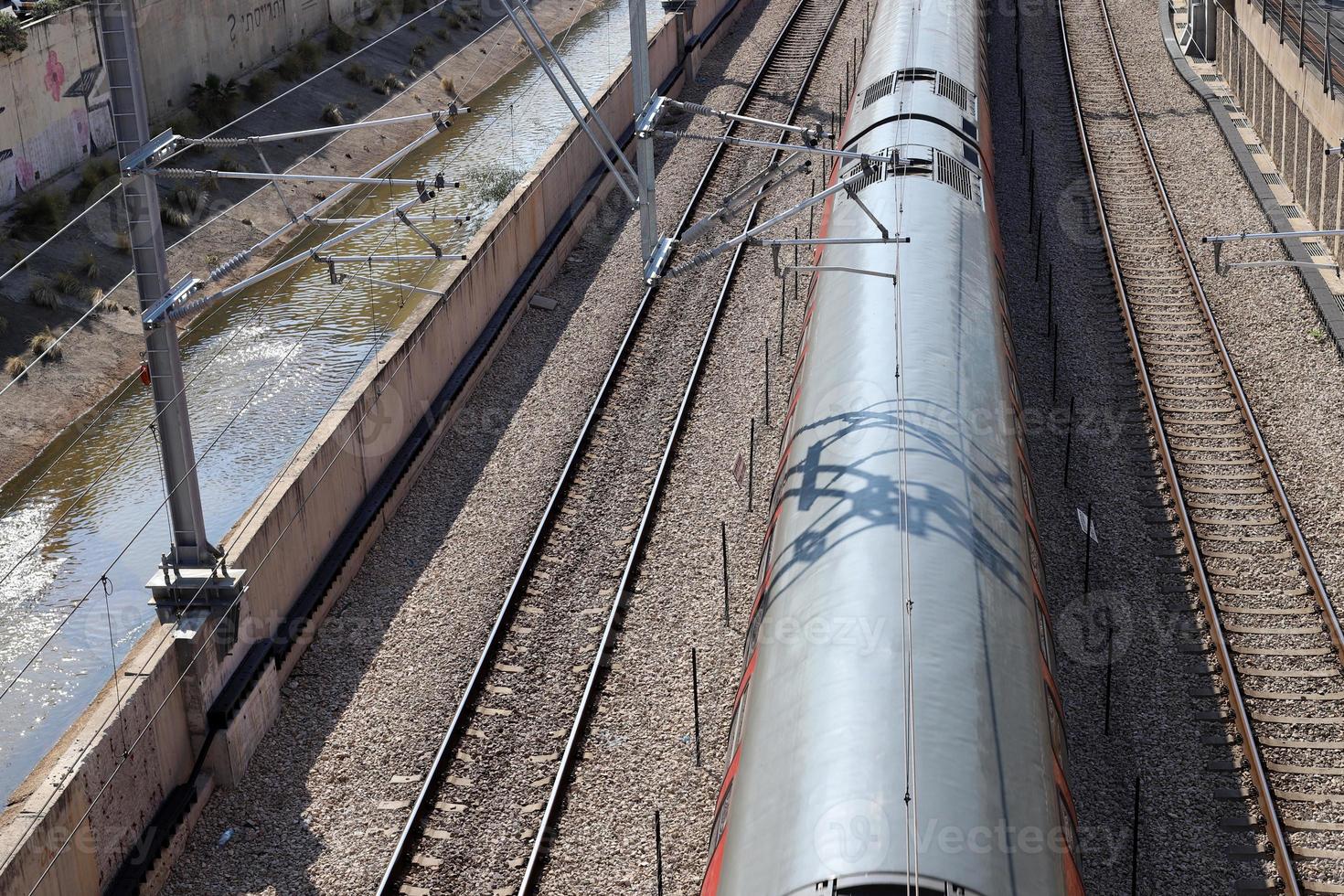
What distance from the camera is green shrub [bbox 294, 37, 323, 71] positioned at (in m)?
44.0

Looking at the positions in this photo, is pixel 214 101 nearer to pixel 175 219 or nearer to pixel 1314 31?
pixel 175 219

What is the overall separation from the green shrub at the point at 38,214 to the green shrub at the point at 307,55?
1455cm

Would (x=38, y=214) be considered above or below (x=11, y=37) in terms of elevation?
below

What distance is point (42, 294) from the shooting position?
27.9 m

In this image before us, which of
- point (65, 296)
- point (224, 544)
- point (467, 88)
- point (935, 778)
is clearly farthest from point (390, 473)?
point (467, 88)

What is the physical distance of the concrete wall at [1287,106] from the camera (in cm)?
2507

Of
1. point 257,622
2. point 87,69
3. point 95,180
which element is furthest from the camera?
point 87,69

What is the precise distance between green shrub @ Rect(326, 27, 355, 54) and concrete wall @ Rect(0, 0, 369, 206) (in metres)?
3.36

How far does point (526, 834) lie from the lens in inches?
516

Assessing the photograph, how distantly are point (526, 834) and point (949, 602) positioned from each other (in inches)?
204

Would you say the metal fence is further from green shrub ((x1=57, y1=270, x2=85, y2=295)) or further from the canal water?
green shrub ((x1=57, y1=270, x2=85, y2=295))

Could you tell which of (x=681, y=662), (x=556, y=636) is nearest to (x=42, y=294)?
(x=556, y=636)

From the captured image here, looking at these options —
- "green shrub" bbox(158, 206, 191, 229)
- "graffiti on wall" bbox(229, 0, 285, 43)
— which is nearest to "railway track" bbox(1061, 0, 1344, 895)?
"green shrub" bbox(158, 206, 191, 229)

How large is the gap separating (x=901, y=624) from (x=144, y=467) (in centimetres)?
1894
